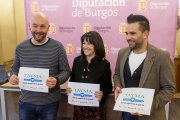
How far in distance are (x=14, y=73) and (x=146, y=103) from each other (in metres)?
1.25

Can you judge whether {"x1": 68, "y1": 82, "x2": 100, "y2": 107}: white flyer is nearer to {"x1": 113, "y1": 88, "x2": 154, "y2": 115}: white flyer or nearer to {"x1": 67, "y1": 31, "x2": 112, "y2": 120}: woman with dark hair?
{"x1": 67, "y1": 31, "x2": 112, "y2": 120}: woman with dark hair

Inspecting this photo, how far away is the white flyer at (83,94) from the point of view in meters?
2.02

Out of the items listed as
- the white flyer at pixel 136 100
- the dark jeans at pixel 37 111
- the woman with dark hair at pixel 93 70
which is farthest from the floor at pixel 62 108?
the white flyer at pixel 136 100

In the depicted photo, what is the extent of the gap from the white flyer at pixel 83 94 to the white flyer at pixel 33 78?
0.24 m

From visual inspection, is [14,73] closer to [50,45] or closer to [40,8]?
[50,45]

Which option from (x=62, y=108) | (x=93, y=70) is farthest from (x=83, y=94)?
(x=62, y=108)

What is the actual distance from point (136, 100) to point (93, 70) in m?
0.48

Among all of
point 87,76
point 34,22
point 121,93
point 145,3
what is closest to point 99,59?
point 87,76

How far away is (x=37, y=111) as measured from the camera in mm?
2100

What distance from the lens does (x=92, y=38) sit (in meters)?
2.00

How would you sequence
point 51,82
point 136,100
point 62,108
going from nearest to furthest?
point 136,100 → point 51,82 → point 62,108

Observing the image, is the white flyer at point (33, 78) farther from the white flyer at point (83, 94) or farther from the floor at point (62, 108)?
the floor at point (62, 108)

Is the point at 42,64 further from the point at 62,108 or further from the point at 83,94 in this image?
the point at 62,108

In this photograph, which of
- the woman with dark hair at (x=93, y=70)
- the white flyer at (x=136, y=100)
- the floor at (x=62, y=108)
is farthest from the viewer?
the floor at (x=62, y=108)
